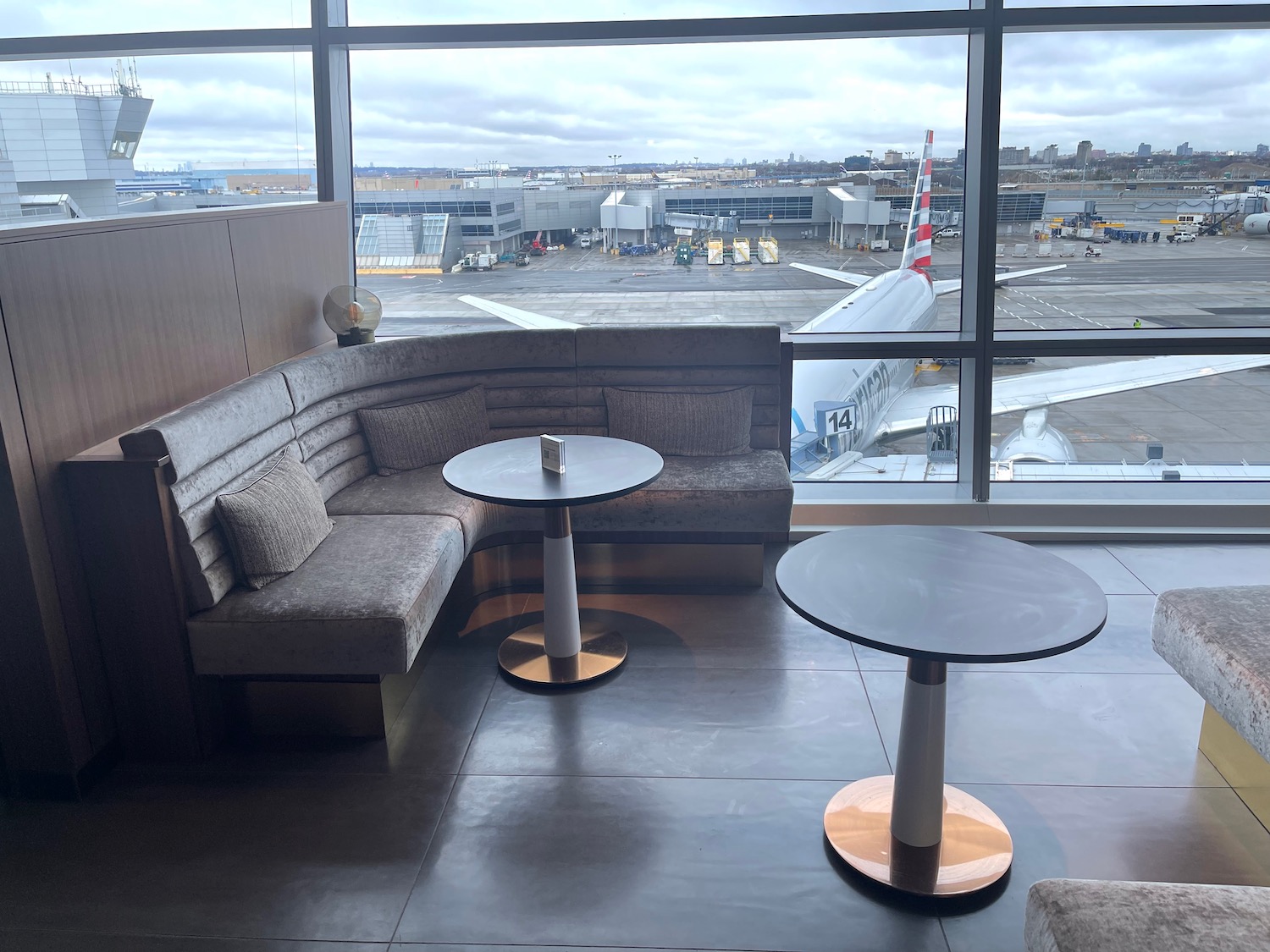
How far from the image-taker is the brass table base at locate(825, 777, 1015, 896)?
2.09 metres

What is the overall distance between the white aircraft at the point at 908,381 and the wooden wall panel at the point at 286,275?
2.90 feet

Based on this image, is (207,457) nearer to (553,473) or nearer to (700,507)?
(553,473)

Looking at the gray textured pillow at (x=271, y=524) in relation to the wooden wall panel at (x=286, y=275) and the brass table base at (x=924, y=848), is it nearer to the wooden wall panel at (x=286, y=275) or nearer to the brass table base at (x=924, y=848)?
the wooden wall panel at (x=286, y=275)

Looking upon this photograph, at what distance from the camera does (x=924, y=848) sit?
7.16 feet

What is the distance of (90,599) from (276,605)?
1.63ft

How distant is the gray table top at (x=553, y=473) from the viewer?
2.83 metres

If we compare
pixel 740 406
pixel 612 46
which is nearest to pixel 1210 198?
pixel 740 406

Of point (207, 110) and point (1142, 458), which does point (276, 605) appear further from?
point (1142, 458)

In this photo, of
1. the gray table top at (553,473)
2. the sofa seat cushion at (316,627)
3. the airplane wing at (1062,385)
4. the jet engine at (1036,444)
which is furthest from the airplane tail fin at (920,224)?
the sofa seat cushion at (316,627)

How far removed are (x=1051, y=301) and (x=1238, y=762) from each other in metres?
2.47

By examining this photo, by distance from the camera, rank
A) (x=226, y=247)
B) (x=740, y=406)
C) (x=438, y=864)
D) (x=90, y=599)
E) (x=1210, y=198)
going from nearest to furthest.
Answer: (x=438, y=864) < (x=90, y=599) < (x=226, y=247) < (x=740, y=406) < (x=1210, y=198)

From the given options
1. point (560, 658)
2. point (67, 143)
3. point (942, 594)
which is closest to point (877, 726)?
point (942, 594)

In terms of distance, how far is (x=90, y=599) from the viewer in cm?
254

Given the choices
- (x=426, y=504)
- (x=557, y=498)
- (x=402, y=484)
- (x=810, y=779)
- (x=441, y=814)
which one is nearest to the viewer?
(x=441, y=814)
